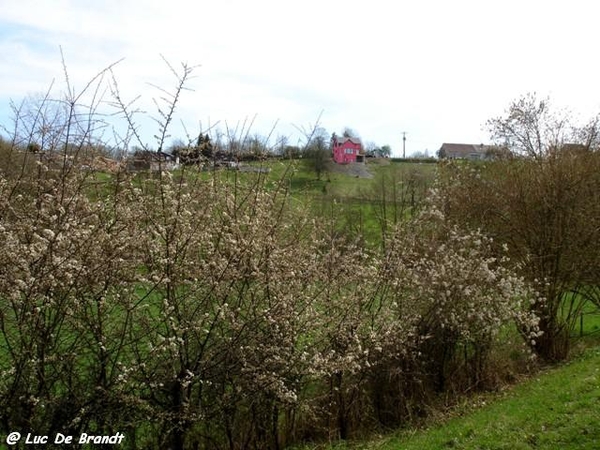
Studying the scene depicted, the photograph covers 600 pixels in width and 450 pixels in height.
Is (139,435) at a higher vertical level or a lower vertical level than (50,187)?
lower

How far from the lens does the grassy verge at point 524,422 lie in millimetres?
7137

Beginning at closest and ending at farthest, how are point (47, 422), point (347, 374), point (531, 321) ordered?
point (47, 422)
point (347, 374)
point (531, 321)

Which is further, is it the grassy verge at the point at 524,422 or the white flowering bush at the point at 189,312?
the grassy verge at the point at 524,422

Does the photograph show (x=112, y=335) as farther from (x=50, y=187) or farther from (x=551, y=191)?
(x=551, y=191)

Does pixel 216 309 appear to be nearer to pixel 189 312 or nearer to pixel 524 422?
pixel 189 312

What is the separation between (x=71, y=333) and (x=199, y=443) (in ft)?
7.64

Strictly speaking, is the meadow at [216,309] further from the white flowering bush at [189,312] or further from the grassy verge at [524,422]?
the grassy verge at [524,422]

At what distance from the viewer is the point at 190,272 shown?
6.12 metres

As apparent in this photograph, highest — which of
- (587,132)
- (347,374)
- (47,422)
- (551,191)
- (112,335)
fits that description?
(587,132)

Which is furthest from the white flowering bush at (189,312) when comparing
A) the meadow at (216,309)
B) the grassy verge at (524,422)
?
the grassy verge at (524,422)

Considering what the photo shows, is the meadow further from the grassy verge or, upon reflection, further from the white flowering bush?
the grassy verge

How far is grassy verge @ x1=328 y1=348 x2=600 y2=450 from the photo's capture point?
23.4ft

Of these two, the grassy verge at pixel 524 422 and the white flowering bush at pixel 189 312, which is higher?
the white flowering bush at pixel 189 312

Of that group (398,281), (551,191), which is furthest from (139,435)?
(551,191)
